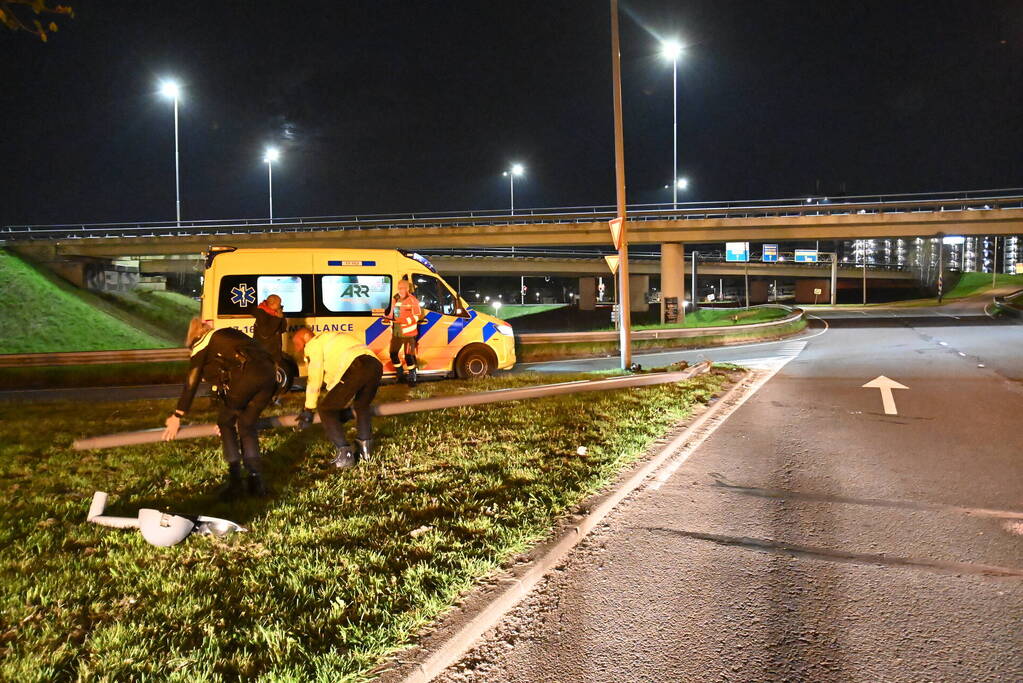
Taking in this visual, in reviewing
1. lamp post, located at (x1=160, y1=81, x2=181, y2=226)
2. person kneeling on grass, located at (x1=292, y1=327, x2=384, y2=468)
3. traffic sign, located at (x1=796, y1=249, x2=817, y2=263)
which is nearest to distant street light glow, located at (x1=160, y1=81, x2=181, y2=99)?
lamp post, located at (x1=160, y1=81, x2=181, y2=226)

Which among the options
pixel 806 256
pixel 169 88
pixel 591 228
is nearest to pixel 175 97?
pixel 169 88

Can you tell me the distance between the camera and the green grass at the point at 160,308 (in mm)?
38062

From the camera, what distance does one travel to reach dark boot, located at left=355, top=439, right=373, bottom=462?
620 centimetres

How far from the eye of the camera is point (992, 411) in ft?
29.5

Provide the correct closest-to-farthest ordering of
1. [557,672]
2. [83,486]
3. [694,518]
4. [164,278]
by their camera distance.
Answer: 1. [557,672]
2. [694,518]
3. [83,486]
4. [164,278]

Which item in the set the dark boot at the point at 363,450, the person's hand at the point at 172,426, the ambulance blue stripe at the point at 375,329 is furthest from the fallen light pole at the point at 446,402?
the ambulance blue stripe at the point at 375,329

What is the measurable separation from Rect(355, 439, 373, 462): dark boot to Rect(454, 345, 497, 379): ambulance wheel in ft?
20.5

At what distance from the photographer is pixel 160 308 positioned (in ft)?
130

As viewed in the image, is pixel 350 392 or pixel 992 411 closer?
pixel 350 392

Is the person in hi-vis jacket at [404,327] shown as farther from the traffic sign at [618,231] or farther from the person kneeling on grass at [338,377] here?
the person kneeling on grass at [338,377]

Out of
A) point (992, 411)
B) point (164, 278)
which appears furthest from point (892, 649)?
point (164, 278)

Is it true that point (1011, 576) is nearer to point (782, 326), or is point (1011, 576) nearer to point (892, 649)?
point (892, 649)

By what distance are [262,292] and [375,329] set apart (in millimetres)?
2129

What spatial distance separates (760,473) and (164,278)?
4975cm
